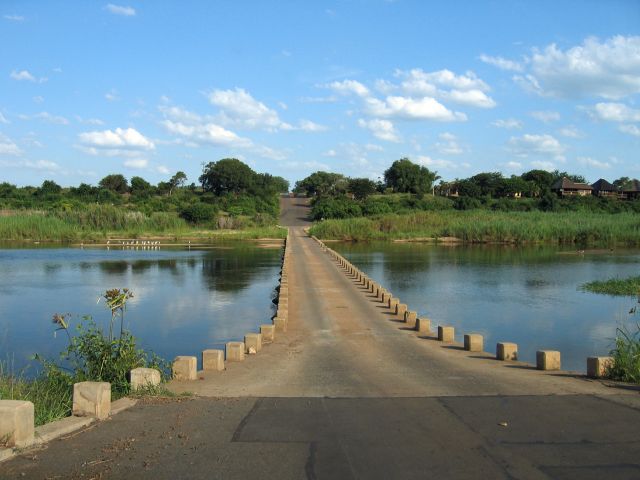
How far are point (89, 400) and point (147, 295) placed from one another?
16.4 m

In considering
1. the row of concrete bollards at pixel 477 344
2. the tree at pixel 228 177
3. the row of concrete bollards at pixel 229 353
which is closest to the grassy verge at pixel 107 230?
the tree at pixel 228 177

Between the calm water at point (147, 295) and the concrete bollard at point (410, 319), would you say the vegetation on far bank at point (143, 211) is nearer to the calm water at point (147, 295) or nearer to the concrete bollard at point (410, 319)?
the calm water at point (147, 295)

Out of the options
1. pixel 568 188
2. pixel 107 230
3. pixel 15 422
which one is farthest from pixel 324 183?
pixel 15 422

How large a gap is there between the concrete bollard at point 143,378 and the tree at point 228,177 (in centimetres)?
7712

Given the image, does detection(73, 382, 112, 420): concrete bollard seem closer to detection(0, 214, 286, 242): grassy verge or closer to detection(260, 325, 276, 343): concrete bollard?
detection(260, 325, 276, 343): concrete bollard

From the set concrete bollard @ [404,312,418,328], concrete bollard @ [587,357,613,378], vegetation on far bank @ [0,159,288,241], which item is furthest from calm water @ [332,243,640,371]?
vegetation on far bank @ [0,159,288,241]

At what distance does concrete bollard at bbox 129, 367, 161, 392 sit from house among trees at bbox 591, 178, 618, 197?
9950 centimetres

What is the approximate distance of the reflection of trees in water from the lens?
990 inches

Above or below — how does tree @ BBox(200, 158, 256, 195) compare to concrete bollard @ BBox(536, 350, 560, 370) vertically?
above

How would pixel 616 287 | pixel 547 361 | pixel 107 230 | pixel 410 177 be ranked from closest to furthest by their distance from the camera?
1. pixel 547 361
2. pixel 616 287
3. pixel 107 230
4. pixel 410 177

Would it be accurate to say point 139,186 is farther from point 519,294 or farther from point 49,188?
point 519,294

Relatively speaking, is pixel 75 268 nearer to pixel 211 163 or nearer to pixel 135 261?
pixel 135 261

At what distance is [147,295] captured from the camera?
21.7 m

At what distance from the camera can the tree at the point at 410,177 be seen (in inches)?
3568
